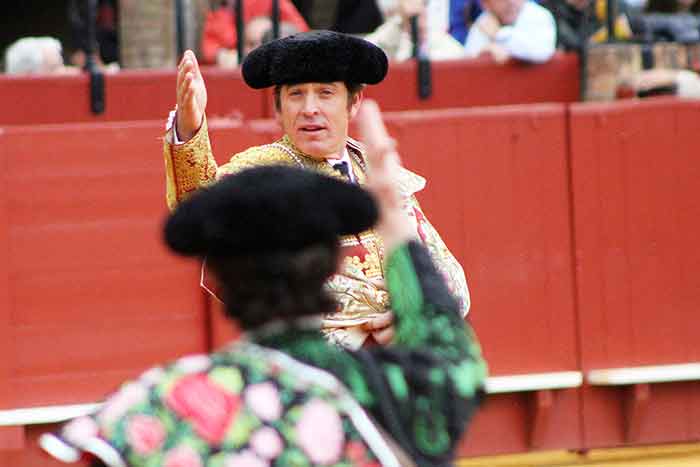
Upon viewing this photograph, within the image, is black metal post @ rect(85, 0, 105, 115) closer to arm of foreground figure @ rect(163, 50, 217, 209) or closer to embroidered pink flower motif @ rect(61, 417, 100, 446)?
arm of foreground figure @ rect(163, 50, 217, 209)

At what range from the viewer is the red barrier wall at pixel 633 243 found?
7133 millimetres

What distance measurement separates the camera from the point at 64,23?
39.1 feet

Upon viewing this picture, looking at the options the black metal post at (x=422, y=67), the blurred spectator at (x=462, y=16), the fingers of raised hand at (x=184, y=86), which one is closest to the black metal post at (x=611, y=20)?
the black metal post at (x=422, y=67)

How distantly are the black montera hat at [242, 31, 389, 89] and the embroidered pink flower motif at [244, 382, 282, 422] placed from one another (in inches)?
66.9

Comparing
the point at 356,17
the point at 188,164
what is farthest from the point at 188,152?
the point at 356,17

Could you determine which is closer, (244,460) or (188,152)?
(244,460)

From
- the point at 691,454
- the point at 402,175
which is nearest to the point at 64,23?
the point at 691,454

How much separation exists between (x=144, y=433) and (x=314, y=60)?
1.78 meters

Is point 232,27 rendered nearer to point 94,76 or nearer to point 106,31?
point 94,76

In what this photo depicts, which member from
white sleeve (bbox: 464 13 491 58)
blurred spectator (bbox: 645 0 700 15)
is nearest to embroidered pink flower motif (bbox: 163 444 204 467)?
white sleeve (bbox: 464 13 491 58)

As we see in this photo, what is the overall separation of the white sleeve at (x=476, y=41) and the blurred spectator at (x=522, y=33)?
0.46ft

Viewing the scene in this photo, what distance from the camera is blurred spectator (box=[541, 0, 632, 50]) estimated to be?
25.2 feet

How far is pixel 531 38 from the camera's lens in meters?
7.53

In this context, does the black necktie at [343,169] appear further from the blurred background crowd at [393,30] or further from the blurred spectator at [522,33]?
the blurred spectator at [522,33]
